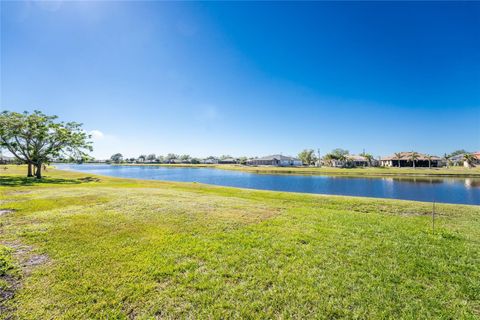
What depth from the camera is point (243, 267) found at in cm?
525

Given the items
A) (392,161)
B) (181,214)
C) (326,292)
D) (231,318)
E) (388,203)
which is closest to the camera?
(231,318)

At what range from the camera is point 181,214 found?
395 inches

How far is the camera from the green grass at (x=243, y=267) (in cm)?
391

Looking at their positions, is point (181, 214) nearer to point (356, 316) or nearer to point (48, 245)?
point (48, 245)

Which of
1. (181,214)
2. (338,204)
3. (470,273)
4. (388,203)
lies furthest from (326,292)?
(388,203)

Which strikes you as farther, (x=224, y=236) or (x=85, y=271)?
(x=224, y=236)

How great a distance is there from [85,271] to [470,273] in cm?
889

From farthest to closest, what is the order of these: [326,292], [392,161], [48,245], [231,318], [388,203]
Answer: [392,161]
[388,203]
[48,245]
[326,292]
[231,318]

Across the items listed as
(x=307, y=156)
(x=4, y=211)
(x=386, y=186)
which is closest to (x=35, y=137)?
(x=4, y=211)

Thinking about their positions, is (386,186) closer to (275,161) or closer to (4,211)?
A: (4,211)

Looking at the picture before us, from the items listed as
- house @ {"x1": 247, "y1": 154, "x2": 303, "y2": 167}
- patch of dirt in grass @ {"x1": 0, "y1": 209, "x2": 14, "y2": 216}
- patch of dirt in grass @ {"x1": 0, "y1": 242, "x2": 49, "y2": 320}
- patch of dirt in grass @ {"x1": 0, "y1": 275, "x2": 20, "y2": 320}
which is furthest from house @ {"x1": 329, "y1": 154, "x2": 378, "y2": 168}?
patch of dirt in grass @ {"x1": 0, "y1": 275, "x2": 20, "y2": 320}

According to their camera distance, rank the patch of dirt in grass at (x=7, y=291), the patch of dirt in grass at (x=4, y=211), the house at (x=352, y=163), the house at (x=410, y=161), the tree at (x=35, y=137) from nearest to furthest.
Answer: the patch of dirt in grass at (x=7, y=291) → the patch of dirt in grass at (x=4, y=211) → the tree at (x=35, y=137) → the house at (x=410, y=161) → the house at (x=352, y=163)

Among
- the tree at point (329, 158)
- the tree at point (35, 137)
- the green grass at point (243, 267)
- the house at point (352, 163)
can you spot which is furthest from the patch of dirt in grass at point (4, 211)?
the tree at point (329, 158)

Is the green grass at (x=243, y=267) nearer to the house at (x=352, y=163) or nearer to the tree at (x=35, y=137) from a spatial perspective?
the tree at (x=35, y=137)
